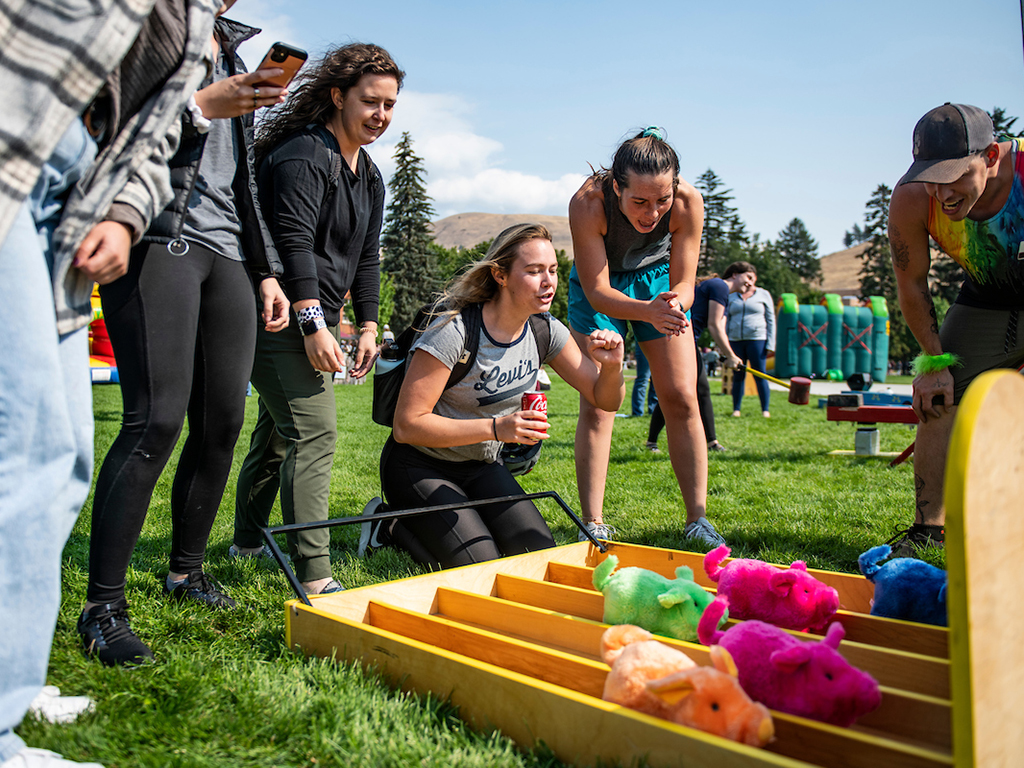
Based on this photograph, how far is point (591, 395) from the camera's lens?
11.8 ft

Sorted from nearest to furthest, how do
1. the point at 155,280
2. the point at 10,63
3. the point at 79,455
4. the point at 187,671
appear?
1. the point at 10,63
2. the point at 79,455
3. the point at 187,671
4. the point at 155,280

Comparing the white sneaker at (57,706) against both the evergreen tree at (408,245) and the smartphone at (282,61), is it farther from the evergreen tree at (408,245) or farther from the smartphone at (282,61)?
the evergreen tree at (408,245)

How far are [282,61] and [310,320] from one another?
931 millimetres

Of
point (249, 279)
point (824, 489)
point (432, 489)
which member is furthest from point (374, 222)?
point (824, 489)

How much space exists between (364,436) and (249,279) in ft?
21.2

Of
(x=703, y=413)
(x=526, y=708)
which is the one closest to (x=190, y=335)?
(x=526, y=708)

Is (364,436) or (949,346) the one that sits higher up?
(949,346)

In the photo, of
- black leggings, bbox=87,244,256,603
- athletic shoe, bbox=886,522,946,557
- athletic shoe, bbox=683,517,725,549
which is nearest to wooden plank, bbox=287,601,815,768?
black leggings, bbox=87,244,256,603

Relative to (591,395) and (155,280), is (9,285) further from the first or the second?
(591,395)

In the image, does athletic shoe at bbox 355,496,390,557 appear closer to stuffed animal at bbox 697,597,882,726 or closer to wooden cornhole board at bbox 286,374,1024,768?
wooden cornhole board at bbox 286,374,1024,768

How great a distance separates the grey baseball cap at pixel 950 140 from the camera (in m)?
2.89

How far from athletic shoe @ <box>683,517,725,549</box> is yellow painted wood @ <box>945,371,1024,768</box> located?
2.26 m

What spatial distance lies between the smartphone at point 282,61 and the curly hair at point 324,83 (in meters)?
0.83

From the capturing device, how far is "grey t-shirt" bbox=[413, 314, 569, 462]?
3.06 metres
